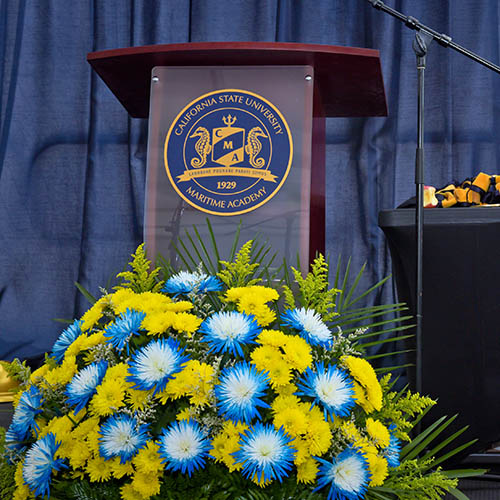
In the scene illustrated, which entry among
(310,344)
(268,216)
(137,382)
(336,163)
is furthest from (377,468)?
(336,163)

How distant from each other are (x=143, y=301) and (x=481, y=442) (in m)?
0.95

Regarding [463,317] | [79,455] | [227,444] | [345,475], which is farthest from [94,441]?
[463,317]

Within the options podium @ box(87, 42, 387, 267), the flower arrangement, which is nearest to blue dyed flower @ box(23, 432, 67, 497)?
the flower arrangement

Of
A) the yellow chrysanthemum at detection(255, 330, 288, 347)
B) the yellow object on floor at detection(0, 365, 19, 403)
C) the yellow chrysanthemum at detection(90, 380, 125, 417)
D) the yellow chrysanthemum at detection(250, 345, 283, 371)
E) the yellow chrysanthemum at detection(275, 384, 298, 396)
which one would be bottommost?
the yellow object on floor at detection(0, 365, 19, 403)

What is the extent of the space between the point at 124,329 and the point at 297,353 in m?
0.16

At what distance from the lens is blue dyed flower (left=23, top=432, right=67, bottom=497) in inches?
21.4

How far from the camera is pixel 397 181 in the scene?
2.72 metres

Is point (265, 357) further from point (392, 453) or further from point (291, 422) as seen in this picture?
point (392, 453)

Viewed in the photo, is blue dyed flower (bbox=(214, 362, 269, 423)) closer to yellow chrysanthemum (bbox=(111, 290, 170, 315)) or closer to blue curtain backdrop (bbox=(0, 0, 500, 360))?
yellow chrysanthemum (bbox=(111, 290, 170, 315))

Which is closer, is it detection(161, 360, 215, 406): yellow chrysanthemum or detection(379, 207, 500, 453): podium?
detection(161, 360, 215, 406): yellow chrysanthemum

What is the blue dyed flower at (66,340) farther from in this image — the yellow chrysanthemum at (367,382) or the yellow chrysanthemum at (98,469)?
the yellow chrysanthemum at (367,382)

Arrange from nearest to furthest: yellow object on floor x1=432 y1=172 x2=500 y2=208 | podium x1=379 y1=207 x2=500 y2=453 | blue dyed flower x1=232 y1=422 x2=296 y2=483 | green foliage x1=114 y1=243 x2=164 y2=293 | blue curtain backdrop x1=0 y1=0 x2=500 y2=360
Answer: blue dyed flower x1=232 y1=422 x2=296 y2=483, green foliage x1=114 y1=243 x2=164 y2=293, podium x1=379 y1=207 x2=500 y2=453, yellow object on floor x1=432 y1=172 x2=500 y2=208, blue curtain backdrop x1=0 y1=0 x2=500 y2=360

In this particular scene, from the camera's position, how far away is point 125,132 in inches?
115

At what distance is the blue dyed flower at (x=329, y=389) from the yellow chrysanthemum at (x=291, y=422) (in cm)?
2
